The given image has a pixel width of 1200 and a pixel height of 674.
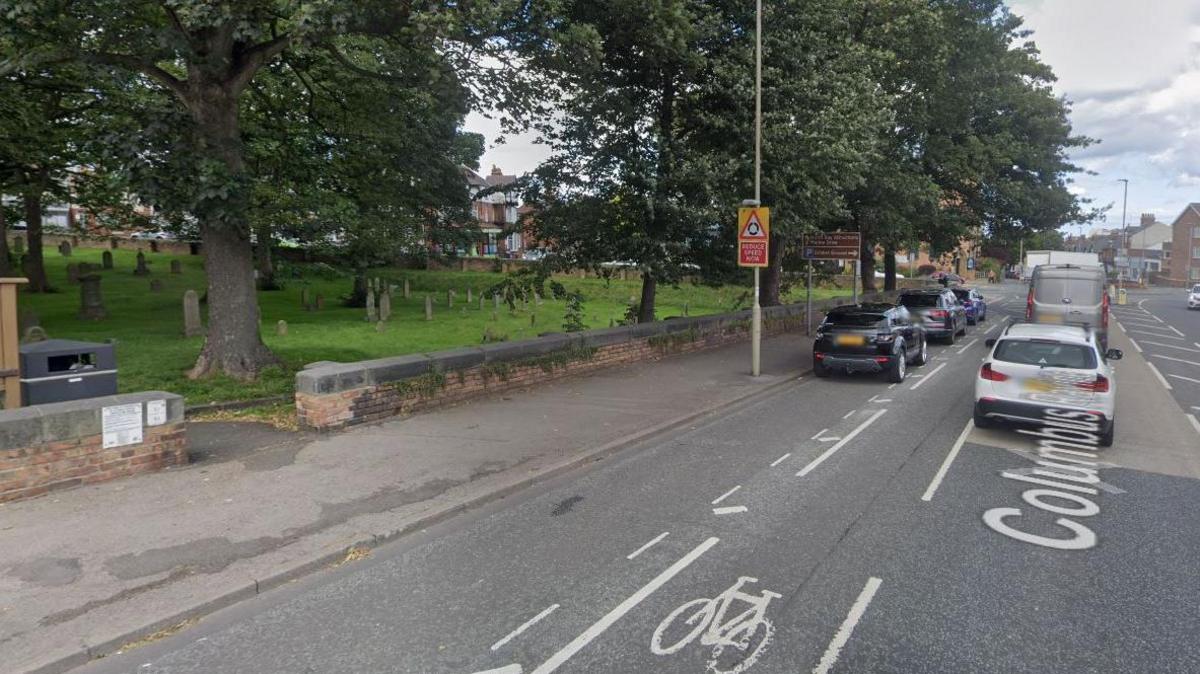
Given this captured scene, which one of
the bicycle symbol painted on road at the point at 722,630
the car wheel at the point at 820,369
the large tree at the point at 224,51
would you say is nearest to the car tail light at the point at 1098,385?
the car wheel at the point at 820,369

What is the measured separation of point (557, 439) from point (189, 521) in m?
4.05

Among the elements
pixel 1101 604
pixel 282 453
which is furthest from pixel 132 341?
pixel 1101 604

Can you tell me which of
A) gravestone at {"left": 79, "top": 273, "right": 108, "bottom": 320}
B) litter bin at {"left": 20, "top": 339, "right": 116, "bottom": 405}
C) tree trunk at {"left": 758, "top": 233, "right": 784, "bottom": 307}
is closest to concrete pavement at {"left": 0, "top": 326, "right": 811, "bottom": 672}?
litter bin at {"left": 20, "top": 339, "right": 116, "bottom": 405}

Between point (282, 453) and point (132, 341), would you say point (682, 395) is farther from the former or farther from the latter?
point (132, 341)

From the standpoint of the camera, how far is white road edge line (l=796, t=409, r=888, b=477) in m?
7.57

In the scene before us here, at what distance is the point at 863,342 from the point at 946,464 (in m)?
5.98

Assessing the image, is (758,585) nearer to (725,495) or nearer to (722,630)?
(722,630)

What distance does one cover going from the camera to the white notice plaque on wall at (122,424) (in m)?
6.41

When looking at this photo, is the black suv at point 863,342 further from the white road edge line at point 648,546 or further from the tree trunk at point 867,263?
the tree trunk at point 867,263

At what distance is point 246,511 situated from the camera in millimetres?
5840

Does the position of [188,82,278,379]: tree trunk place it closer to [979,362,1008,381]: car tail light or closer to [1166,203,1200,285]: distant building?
[979,362,1008,381]: car tail light

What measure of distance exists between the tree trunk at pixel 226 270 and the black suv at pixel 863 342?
10322mm

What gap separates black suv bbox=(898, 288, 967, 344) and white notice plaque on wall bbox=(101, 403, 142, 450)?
19.5 metres

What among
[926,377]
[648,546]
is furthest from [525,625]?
[926,377]
